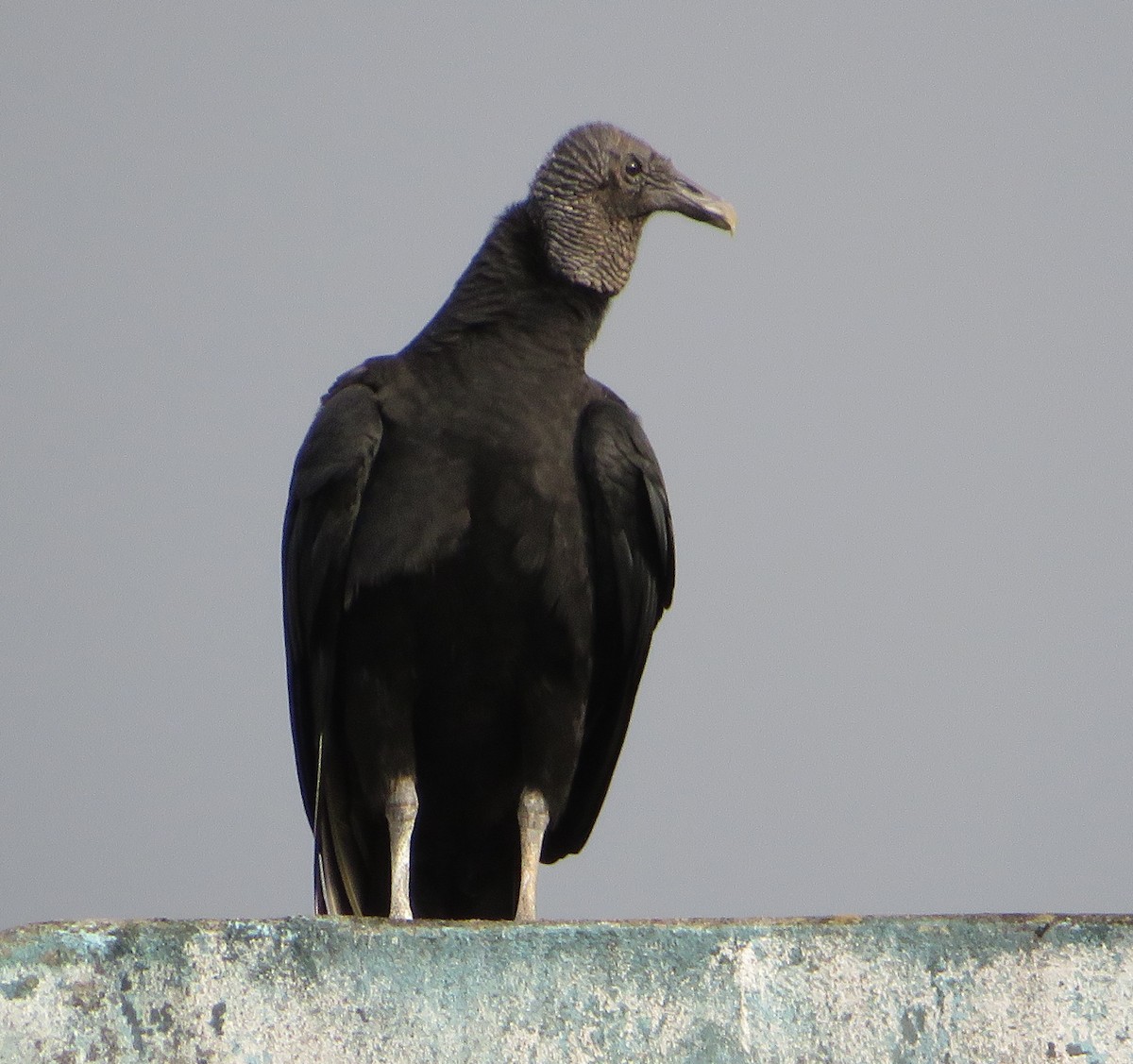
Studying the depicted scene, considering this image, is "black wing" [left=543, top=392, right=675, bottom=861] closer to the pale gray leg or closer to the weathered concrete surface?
the pale gray leg

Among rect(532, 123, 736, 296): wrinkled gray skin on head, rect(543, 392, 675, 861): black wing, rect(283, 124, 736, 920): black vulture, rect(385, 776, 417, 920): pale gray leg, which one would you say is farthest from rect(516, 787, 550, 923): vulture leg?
rect(532, 123, 736, 296): wrinkled gray skin on head

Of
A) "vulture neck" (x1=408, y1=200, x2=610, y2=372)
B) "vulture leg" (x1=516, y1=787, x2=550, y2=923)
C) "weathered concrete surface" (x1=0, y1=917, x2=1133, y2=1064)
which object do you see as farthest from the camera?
"vulture neck" (x1=408, y1=200, x2=610, y2=372)

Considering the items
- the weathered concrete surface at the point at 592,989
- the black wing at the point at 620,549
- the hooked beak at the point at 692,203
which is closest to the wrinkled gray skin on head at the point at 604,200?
Answer: the hooked beak at the point at 692,203

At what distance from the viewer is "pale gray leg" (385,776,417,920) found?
381 cm

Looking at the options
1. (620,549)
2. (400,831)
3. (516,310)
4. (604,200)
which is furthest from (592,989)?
(604,200)

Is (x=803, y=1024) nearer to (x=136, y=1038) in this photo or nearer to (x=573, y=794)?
(x=136, y=1038)

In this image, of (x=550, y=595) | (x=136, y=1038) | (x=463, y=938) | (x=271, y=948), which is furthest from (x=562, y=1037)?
(x=550, y=595)

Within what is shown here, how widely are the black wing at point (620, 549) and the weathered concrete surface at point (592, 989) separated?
1.66 metres

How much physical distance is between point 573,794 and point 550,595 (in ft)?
2.49

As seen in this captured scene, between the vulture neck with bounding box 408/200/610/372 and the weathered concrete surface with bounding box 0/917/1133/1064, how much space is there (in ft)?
6.24

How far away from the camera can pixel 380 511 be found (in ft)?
12.7

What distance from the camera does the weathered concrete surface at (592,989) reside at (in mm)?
2326

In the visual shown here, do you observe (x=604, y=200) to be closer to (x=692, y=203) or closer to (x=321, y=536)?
(x=692, y=203)

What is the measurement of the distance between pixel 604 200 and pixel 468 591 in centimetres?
122
